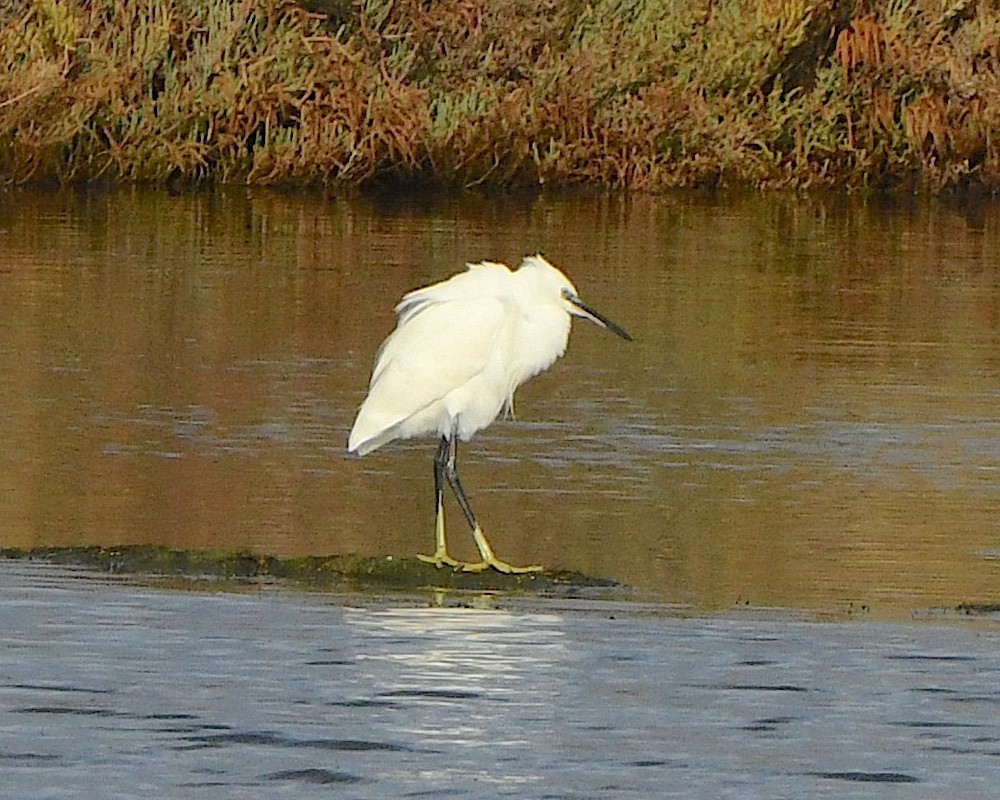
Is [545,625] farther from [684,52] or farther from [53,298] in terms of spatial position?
[684,52]

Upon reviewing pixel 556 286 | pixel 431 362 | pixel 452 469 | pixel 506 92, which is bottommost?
pixel 452 469

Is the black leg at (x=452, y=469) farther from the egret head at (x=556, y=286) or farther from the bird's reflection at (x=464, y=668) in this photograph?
the bird's reflection at (x=464, y=668)

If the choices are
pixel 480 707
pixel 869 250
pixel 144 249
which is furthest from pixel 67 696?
pixel 869 250

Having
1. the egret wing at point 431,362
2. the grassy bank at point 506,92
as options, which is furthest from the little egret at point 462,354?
the grassy bank at point 506,92

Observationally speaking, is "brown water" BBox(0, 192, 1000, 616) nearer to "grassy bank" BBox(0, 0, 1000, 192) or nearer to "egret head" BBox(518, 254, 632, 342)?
"egret head" BBox(518, 254, 632, 342)

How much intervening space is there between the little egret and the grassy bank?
63.9ft

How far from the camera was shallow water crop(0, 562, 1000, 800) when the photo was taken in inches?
263

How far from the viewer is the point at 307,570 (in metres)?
9.37

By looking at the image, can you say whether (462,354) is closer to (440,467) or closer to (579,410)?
(440,467)

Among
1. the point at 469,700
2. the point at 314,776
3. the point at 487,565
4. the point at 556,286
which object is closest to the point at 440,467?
the point at 487,565

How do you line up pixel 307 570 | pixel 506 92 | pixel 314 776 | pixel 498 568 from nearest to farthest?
pixel 314 776
pixel 307 570
pixel 498 568
pixel 506 92

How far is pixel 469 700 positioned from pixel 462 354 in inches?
110

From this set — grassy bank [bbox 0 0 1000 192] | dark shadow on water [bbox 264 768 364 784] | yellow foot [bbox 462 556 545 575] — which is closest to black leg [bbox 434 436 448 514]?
yellow foot [bbox 462 556 545 575]

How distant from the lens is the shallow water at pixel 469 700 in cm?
668
